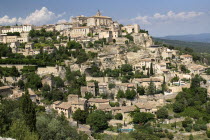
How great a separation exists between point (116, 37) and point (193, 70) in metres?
19.1

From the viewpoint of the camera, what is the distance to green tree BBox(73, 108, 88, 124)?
30.5 m

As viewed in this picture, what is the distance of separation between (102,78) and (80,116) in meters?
10.6

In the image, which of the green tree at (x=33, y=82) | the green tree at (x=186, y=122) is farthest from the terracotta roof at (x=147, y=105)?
the green tree at (x=33, y=82)

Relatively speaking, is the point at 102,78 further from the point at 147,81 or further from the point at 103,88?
the point at 147,81

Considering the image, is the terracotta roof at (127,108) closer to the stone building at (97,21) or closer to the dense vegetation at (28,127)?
the dense vegetation at (28,127)

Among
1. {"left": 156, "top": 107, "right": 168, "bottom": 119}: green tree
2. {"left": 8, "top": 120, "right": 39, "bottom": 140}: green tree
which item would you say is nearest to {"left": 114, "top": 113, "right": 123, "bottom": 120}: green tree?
{"left": 156, "top": 107, "right": 168, "bottom": 119}: green tree

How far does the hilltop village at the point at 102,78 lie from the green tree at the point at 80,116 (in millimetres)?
84

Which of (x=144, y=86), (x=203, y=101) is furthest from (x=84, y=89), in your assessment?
(x=203, y=101)

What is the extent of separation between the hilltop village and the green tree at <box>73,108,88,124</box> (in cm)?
8

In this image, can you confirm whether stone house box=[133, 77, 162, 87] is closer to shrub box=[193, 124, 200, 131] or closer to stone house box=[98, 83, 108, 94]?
stone house box=[98, 83, 108, 94]

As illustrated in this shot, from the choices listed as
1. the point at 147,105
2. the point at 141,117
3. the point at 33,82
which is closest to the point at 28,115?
the point at 141,117

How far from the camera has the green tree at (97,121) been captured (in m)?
29.2

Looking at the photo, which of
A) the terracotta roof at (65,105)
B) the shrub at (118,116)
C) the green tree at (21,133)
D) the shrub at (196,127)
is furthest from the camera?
the terracotta roof at (65,105)

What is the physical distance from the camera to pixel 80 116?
3055 centimetres
